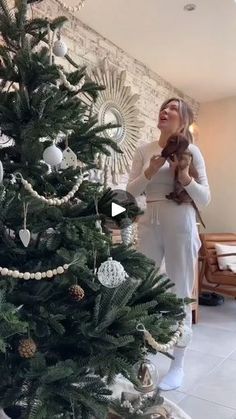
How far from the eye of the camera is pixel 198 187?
5.36ft

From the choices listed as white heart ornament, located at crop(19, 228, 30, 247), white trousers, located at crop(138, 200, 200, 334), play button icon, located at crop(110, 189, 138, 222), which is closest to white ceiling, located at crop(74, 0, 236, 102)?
white trousers, located at crop(138, 200, 200, 334)

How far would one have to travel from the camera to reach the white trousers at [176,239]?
1.67 m

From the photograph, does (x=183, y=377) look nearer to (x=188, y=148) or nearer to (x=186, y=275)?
(x=186, y=275)

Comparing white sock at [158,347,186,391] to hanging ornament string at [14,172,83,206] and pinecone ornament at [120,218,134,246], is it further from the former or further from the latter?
hanging ornament string at [14,172,83,206]

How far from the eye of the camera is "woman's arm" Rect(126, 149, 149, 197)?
5.47 ft

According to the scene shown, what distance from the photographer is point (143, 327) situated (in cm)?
81

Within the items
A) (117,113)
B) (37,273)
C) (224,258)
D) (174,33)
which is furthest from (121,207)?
(224,258)

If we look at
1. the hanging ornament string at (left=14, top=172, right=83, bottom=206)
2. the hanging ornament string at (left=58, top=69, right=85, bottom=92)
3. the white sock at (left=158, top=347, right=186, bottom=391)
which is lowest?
the white sock at (left=158, top=347, right=186, bottom=391)

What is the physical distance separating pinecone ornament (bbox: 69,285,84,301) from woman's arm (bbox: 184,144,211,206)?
95cm

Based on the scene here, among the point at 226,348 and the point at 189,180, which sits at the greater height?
the point at 189,180

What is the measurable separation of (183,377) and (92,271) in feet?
4.39

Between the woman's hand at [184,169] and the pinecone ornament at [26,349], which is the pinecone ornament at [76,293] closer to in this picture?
the pinecone ornament at [26,349]

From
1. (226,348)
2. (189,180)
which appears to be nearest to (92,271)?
(189,180)

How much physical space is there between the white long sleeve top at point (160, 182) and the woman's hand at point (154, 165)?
0.07 feet
